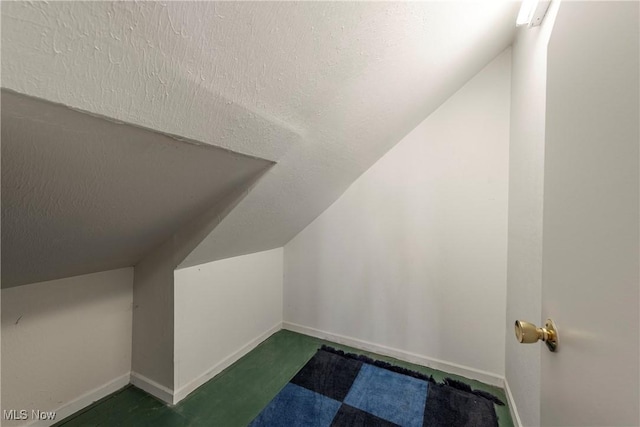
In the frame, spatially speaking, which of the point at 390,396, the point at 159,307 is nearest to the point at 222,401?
the point at 159,307

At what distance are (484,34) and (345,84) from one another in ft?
3.00

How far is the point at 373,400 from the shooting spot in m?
1.48

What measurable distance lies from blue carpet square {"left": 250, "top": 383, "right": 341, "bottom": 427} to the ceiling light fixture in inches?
87.7

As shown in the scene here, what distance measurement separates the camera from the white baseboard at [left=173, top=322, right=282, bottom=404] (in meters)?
1.48

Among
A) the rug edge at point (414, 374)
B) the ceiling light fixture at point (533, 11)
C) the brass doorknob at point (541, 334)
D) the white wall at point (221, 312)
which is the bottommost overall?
the rug edge at point (414, 374)

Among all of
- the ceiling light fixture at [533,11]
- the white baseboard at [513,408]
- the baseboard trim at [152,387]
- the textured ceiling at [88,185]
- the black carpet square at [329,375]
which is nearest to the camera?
the textured ceiling at [88,185]

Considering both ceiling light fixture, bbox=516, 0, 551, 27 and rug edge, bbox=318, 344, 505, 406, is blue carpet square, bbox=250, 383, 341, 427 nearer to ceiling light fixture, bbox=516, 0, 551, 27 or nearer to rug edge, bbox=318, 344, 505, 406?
rug edge, bbox=318, 344, 505, 406

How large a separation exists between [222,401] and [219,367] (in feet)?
0.94

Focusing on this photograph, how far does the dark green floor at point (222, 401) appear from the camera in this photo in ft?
4.37

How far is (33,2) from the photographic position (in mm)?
364

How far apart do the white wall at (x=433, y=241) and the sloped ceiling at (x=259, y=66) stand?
34cm

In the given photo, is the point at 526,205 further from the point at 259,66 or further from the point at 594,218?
the point at 259,66

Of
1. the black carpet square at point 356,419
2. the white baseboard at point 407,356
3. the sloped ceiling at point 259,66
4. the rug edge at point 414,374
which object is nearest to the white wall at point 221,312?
the sloped ceiling at point 259,66

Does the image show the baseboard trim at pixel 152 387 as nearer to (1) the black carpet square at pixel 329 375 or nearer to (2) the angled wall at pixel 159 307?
(2) the angled wall at pixel 159 307
